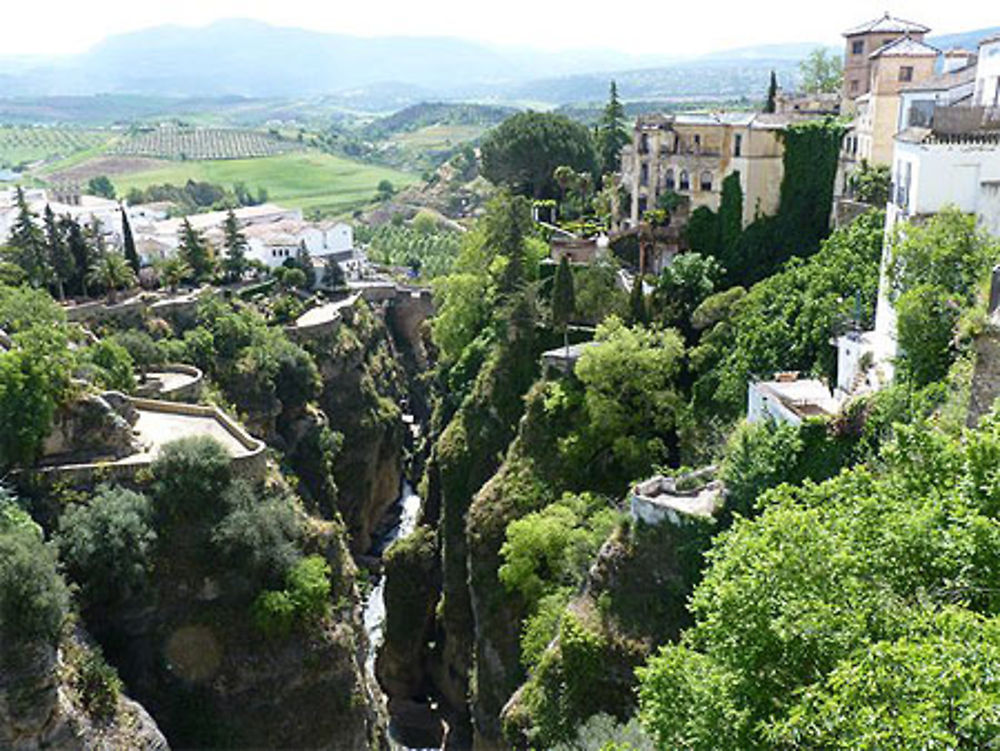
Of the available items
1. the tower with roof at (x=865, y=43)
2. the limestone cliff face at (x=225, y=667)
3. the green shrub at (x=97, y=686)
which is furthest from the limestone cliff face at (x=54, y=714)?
the tower with roof at (x=865, y=43)

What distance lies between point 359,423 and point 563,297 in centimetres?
2546

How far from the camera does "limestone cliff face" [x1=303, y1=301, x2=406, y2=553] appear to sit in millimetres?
68750

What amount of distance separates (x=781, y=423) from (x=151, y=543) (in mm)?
25036

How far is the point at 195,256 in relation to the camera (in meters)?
71.2

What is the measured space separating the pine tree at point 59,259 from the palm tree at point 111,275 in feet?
4.30

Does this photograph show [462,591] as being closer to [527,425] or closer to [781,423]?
[527,425]

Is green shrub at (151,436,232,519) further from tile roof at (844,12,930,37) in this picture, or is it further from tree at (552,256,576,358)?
tile roof at (844,12,930,37)

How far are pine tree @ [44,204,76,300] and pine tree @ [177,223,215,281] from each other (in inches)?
425

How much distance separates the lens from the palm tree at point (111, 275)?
5947cm

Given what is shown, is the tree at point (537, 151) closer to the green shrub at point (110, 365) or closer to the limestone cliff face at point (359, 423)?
the limestone cliff face at point (359, 423)

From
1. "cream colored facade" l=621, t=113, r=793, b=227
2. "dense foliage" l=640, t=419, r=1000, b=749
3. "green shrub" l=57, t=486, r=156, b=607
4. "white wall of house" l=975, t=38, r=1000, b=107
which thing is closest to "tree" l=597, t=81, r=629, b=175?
"cream colored facade" l=621, t=113, r=793, b=227

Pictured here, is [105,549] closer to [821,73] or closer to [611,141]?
[611,141]

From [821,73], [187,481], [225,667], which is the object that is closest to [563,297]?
[187,481]

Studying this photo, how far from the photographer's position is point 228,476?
3969cm
